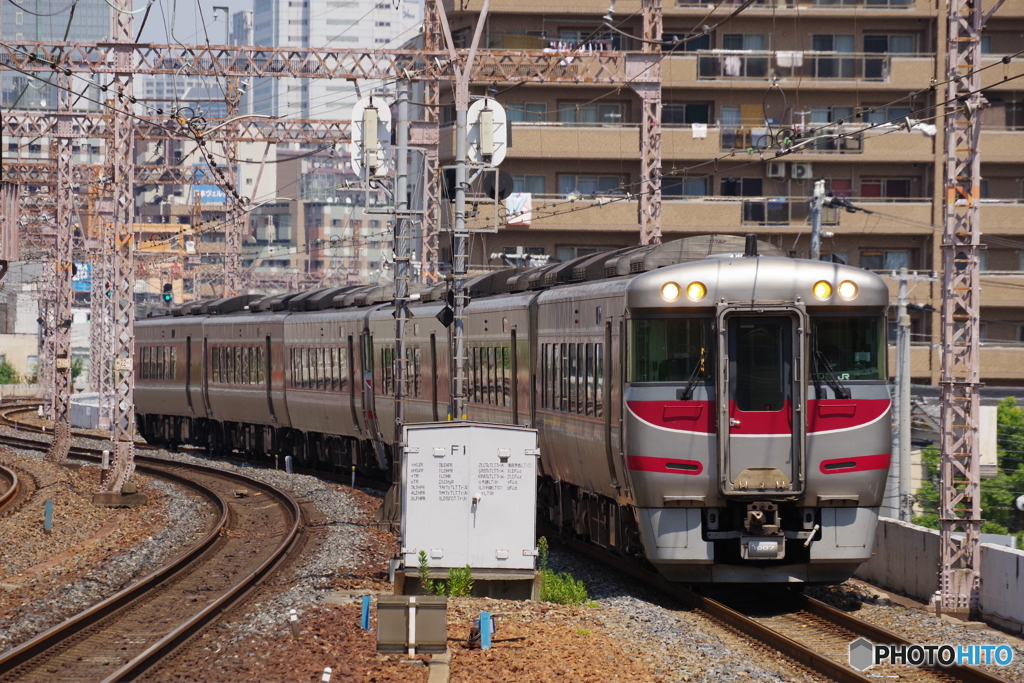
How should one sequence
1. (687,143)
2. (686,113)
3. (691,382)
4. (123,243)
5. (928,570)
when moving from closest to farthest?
1. (691,382)
2. (928,570)
3. (123,243)
4. (687,143)
5. (686,113)

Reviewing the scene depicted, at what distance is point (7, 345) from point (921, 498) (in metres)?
80.9

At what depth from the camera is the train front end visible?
13758 millimetres

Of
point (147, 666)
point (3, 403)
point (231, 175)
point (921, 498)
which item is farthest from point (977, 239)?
point (3, 403)

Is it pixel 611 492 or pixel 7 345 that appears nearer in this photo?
pixel 611 492

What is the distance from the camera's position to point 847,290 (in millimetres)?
14008

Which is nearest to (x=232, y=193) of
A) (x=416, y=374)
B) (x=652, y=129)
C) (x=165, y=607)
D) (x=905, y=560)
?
(x=652, y=129)

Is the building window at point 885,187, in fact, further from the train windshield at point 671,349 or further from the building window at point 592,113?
the train windshield at point 671,349

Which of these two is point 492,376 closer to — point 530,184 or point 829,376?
point 829,376

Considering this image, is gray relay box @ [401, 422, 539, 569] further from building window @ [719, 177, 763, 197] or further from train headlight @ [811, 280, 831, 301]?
building window @ [719, 177, 763, 197]

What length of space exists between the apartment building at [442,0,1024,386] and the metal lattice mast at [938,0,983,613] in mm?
35161

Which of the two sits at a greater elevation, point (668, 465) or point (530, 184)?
point (530, 184)

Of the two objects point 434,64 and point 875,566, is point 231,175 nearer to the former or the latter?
point 434,64

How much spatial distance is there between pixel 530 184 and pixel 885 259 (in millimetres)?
13336

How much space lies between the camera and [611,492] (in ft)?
50.2
